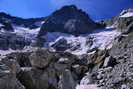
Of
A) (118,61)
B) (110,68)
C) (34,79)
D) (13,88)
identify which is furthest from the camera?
(34,79)

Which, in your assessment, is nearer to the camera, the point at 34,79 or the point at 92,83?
the point at 92,83

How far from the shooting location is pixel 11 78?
72.9 ft

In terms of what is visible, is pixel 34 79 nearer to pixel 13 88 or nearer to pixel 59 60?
pixel 59 60

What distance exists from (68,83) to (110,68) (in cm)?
453

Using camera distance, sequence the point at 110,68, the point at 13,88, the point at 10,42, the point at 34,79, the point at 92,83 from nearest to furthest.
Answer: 1. the point at 13,88
2. the point at 92,83
3. the point at 110,68
4. the point at 34,79
5. the point at 10,42

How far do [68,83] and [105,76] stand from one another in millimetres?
3679

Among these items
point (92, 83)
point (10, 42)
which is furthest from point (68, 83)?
point (10, 42)

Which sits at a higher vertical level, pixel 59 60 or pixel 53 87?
pixel 59 60

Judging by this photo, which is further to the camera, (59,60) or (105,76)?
(59,60)

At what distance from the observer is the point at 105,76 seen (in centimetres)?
2611

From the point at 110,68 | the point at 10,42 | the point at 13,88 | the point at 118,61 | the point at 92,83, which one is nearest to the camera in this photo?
the point at 13,88

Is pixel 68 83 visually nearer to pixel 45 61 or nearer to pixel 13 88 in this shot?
pixel 13 88

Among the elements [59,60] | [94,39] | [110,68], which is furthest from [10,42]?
[110,68]

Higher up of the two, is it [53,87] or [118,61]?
[118,61]
